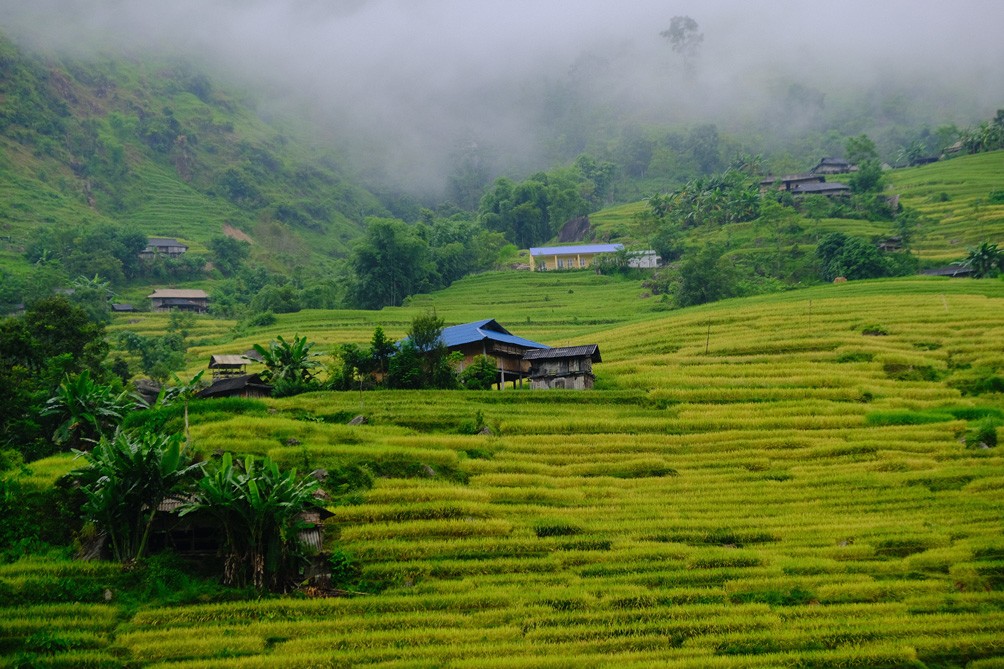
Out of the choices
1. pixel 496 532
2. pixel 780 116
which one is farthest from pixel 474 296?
pixel 780 116

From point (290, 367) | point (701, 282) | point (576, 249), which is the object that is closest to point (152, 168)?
point (576, 249)

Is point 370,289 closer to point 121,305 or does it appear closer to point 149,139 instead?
point 121,305

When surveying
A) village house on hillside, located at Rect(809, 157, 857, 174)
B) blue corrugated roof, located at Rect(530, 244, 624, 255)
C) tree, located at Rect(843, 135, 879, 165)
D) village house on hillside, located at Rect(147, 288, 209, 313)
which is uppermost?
tree, located at Rect(843, 135, 879, 165)

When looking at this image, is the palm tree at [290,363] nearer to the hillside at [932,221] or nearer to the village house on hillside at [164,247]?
the hillside at [932,221]

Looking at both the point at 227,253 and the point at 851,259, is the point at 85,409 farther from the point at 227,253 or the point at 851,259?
the point at 227,253

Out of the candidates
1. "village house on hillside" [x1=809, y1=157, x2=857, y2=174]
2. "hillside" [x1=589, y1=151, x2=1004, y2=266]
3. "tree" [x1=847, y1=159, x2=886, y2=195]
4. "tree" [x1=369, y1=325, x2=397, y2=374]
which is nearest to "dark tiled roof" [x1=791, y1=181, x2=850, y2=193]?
"tree" [x1=847, y1=159, x2=886, y2=195]

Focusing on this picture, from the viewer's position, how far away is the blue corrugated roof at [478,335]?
46.7 meters

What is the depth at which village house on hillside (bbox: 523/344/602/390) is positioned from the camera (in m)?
45.0

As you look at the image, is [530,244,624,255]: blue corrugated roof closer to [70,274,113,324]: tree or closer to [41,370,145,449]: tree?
[70,274,113,324]: tree

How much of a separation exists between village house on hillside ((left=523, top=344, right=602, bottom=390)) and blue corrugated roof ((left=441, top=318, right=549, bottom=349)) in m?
2.37

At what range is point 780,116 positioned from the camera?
7352 inches

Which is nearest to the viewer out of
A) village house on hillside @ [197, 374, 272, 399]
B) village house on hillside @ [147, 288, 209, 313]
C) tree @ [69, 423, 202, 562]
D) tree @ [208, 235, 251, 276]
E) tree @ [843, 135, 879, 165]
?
tree @ [69, 423, 202, 562]

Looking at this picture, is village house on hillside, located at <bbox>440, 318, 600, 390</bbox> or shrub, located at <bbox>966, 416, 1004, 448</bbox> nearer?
shrub, located at <bbox>966, 416, 1004, 448</bbox>

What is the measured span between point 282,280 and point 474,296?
26.2 meters
